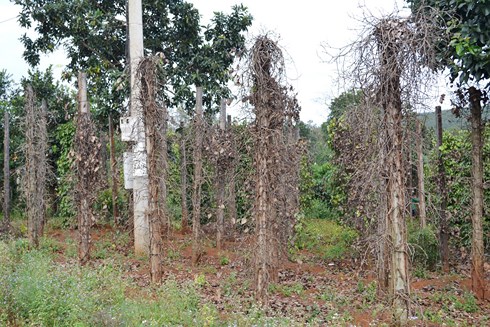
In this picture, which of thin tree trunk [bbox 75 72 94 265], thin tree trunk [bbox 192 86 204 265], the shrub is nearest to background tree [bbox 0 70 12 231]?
thin tree trunk [bbox 75 72 94 265]

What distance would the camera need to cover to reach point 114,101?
38.4 ft

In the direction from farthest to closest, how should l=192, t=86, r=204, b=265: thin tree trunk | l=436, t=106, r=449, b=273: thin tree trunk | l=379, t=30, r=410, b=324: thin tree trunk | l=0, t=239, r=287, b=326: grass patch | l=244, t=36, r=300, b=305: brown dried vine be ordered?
l=192, t=86, r=204, b=265: thin tree trunk < l=436, t=106, r=449, b=273: thin tree trunk < l=244, t=36, r=300, b=305: brown dried vine < l=379, t=30, r=410, b=324: thin tree trunk < l=0, t=239, r=287, b=326: grass patch

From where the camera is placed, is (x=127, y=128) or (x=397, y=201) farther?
(x=127, y=128)

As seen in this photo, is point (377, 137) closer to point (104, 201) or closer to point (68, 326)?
point (68, 326)

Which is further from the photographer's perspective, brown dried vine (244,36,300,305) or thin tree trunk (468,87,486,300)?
thin tree trunk (468,87,486,300)

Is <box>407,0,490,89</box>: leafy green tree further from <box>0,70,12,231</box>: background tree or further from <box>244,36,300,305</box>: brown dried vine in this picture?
<box>0,70,12,231</box>: background tree

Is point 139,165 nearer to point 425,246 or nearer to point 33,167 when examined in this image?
point 33,167

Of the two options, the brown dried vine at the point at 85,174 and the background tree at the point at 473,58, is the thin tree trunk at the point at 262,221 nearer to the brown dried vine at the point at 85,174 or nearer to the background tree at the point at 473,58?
the background tree at the point at 473,58

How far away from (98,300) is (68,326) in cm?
86

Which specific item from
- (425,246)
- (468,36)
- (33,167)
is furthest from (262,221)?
(33,167)

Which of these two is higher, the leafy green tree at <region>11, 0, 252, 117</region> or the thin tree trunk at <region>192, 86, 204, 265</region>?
the leafy green tree at <region>11, 0, 252, 117</region>

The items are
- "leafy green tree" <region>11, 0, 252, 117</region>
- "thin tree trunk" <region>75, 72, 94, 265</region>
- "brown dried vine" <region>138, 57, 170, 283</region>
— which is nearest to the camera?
"brown dried vine" <region>138, 57, 170, 283</region>

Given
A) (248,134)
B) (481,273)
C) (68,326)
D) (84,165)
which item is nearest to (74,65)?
(84,165)

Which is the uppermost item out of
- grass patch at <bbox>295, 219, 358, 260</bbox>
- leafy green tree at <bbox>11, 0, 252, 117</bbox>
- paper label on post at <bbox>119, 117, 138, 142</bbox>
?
leafy green tree at <bbox>11, 0, 252, 117</bbox>
